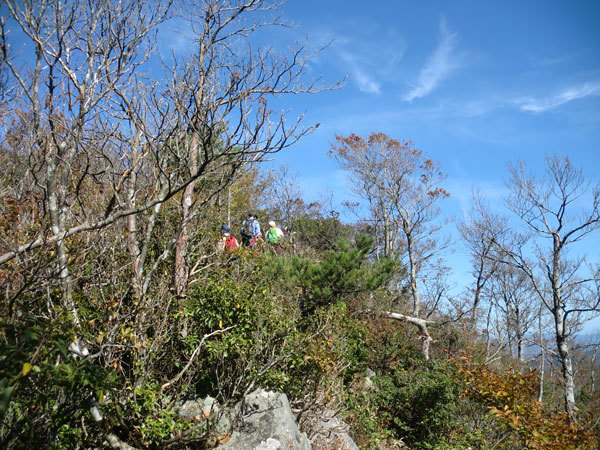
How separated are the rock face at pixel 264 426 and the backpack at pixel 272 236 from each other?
5819mm

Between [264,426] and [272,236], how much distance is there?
6438 mm

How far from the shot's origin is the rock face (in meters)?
5.06

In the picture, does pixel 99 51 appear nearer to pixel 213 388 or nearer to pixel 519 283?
pixel 213 388

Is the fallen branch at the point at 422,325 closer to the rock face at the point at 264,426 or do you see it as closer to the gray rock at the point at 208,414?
the rock face at the point at 264,426

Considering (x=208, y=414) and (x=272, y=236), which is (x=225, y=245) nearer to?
(x=208, y=414)

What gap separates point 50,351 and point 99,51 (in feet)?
14.4

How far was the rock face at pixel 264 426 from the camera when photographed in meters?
5.06

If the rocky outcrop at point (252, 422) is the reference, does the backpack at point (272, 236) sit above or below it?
above

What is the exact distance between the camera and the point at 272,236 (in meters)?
11.3

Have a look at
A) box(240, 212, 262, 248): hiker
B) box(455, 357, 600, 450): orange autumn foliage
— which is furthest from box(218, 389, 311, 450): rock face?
box(240, 212, 262, 248): hiker

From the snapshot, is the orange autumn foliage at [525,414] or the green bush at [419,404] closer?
the orange autumn foliage at [525,414]

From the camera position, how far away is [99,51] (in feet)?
17.2

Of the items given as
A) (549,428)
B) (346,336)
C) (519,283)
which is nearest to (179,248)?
(346,336)

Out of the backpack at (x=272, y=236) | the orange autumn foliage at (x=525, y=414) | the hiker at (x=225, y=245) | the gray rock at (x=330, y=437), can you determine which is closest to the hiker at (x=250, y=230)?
the backpack at (x=272, y=236)
